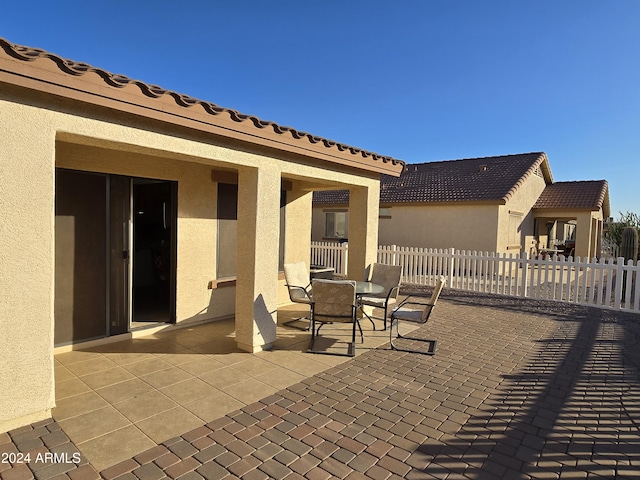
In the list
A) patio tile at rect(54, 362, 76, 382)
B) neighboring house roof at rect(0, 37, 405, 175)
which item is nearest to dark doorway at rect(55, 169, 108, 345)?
patio tile at rect(54, 362, 76, 382)

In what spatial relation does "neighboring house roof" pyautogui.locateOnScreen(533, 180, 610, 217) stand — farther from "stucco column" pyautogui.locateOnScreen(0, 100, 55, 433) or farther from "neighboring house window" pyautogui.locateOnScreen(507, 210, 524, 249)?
"stucco column" pyautogui.locateOnScreen(0, 100, 55, 433)

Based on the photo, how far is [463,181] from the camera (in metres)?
18.5

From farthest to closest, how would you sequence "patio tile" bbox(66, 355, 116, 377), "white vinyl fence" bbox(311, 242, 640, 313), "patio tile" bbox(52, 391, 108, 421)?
"white vinyl fence" bbox(311, 242, 640, 313)
"patio tile" bbox(66, 355, 116, 377)
"patio tile" bbox(52, 391, 108, 421)

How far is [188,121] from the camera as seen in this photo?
4.07 meters

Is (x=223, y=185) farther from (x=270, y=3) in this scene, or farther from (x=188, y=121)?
(x=270, y=3)

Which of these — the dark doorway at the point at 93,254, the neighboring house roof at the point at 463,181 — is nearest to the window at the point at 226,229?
the dark doorway at the point at 93,254

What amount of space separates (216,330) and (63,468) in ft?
12.4

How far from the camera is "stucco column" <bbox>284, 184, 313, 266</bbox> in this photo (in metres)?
8.46

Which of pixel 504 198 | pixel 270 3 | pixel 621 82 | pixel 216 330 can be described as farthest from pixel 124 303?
pixel 504 198

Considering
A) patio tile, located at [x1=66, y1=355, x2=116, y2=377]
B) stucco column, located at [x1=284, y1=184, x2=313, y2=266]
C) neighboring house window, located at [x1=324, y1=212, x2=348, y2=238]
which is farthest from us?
neighboring house window, located at [x1=324, y1=212, x2=348, y2=238]

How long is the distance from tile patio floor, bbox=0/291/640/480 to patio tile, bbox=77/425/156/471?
14 millimetres

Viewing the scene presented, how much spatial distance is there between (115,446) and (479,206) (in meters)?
16.1

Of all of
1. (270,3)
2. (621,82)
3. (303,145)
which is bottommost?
(303,145)

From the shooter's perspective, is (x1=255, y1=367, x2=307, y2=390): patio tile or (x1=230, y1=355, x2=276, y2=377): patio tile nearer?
(x1=255, y1=367, x2=307, y2=390): patio tile
